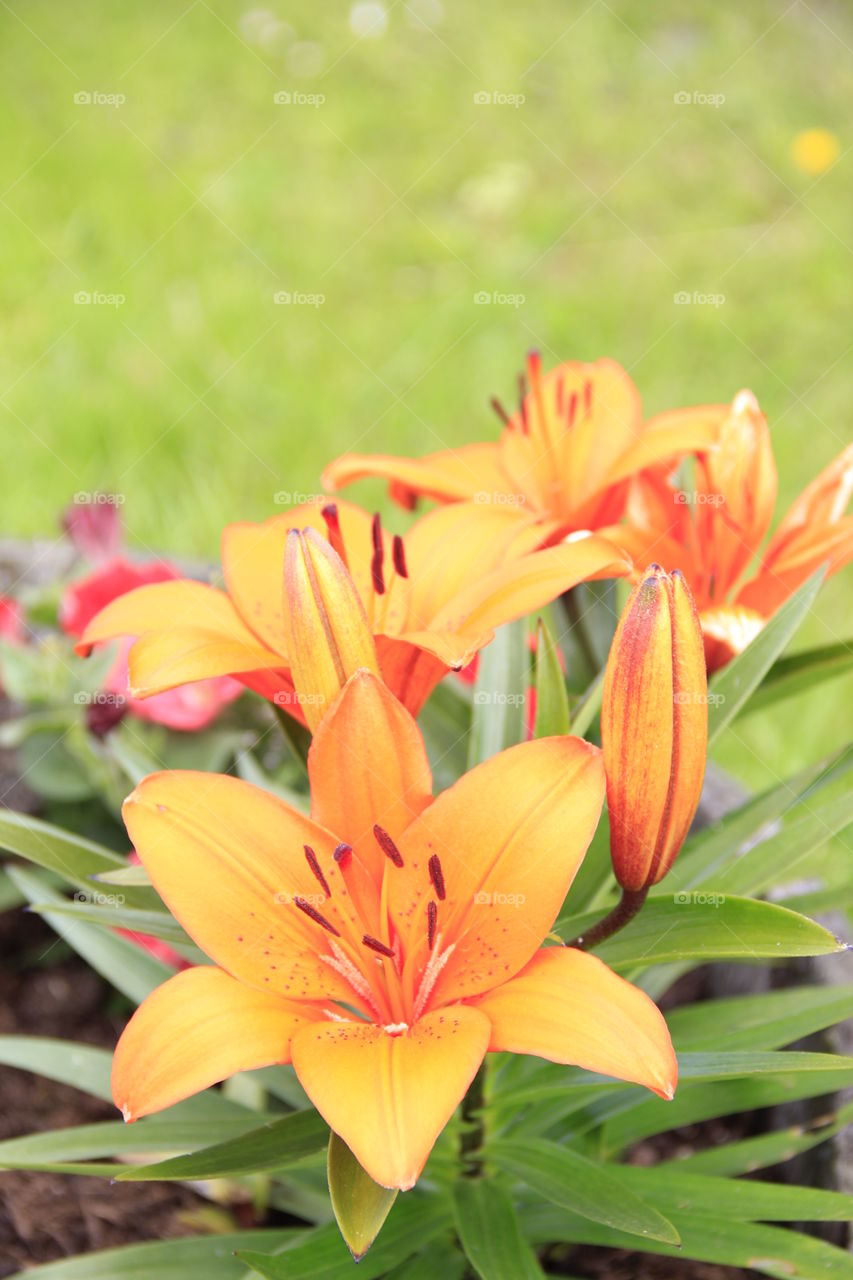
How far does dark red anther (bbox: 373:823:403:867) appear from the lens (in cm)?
67

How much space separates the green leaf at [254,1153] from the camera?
0.73m

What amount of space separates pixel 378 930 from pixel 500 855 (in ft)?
0.29

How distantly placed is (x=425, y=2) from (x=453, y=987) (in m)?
3.35

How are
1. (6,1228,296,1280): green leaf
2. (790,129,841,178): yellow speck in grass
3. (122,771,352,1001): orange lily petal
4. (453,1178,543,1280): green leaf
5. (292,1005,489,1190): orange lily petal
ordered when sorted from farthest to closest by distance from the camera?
(790,129,841,178): yellow speck in grass, (6,1228,296,1280): green leaf, (453,1178,543,1280): green leaf, (122,771,352,1001): orange lily petal, (292,1005,489,1190): orange lily petal

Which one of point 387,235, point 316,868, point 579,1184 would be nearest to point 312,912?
point 316,868

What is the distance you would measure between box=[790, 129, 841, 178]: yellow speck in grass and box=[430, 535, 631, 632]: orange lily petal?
2589 millimetres

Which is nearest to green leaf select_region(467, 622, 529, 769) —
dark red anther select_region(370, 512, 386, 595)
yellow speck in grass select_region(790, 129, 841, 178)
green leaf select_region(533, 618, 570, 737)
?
green leaf select_region(533, 618, 570, 737)

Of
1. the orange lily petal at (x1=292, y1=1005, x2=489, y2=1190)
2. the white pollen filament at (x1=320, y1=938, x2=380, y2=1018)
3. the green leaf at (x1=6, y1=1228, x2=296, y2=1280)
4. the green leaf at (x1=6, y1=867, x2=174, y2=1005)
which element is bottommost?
the green leaf at (x1=6, y1=1228, x2=296, y2=1280)

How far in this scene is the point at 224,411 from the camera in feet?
7.88

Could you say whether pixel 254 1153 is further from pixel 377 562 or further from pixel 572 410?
pixel 572 410

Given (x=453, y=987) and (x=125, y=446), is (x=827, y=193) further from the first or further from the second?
(x=453, y=987)

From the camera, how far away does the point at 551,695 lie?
0.84 m

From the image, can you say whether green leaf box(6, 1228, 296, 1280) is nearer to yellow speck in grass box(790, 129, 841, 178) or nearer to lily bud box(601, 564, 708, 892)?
lily bud box(601, 564, 708, 892)

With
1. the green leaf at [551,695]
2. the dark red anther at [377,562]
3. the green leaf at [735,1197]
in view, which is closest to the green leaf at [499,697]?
the green leaf at [551,695]
